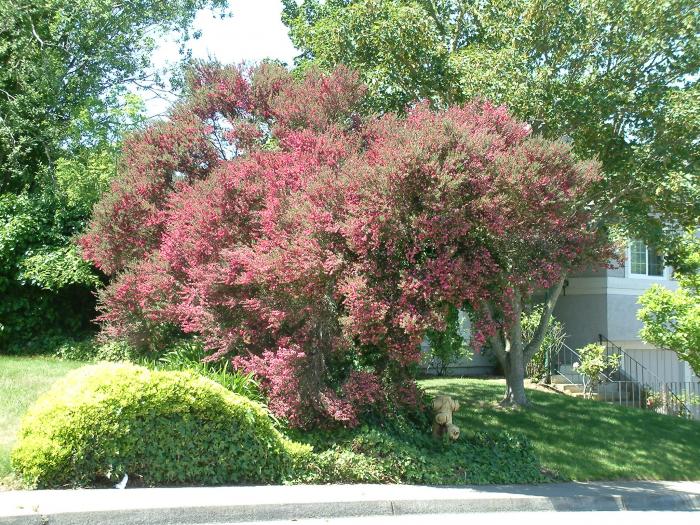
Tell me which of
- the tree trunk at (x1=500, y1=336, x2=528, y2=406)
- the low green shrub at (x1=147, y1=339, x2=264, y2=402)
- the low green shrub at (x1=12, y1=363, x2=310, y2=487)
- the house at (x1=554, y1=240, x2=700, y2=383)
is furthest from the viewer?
the house at (x1=554, y1=240, x2=700, y2=383)

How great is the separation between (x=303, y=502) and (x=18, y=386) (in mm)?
5946

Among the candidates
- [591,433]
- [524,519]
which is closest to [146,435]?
[524,519]

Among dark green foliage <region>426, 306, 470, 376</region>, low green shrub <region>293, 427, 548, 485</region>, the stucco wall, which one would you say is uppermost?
the stucco wall

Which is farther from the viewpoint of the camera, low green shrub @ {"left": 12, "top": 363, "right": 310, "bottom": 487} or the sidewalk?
low green shrub @ {"left": 12, "top": 363, "right": 310, "bottom": 487}

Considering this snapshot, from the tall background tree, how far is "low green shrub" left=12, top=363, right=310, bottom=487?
8.48 m

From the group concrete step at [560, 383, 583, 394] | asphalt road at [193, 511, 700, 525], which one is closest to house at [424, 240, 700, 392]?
concrete step at [560, 383, 583, 394]

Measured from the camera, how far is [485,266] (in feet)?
28.9

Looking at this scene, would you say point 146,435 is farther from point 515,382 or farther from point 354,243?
point 515,382

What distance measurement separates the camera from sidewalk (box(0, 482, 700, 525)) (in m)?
6.41

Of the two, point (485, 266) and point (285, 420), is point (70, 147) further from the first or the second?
point (485, 266)

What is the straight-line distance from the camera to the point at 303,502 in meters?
7.29

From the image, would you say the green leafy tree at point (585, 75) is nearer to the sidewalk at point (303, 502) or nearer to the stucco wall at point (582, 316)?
the sidewalk at point (303, 502)

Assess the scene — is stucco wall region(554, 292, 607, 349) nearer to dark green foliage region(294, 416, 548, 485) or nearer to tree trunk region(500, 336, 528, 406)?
tree trunk region(500, 336, 528, 406)

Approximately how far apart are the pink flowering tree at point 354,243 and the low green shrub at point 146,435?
95 centimetres
